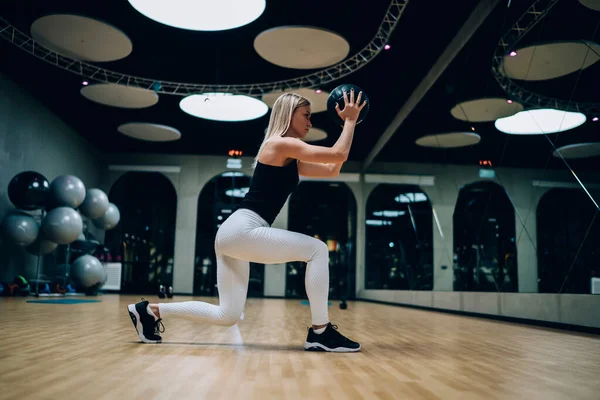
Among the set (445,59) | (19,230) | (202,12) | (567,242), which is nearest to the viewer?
Result: (567,242)

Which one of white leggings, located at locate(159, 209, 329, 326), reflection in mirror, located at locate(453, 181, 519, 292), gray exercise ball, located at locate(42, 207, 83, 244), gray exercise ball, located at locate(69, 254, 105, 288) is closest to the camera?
white leggings, located at locate(159, 209, 329, 326)

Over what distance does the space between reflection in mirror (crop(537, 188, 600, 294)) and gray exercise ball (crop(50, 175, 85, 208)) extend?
759 cm

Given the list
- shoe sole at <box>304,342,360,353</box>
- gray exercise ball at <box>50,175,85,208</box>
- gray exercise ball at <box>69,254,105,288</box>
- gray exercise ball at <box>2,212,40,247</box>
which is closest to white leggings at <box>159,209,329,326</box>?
shoe sole at <box>304,342,360,353</box>

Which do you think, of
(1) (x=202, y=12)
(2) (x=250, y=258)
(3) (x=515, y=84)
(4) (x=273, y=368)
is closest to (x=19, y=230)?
(1) (x=202, y=12)

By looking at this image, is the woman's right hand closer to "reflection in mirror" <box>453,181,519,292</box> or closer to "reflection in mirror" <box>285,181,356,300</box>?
"reflection in mirror" <box>453,181,519,292</box>

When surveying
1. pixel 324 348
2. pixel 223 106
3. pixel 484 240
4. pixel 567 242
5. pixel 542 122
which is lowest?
pixel 324 348

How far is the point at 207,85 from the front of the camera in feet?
31.0

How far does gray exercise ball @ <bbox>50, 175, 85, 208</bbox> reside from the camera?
8.84 meters

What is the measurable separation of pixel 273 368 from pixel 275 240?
71cm

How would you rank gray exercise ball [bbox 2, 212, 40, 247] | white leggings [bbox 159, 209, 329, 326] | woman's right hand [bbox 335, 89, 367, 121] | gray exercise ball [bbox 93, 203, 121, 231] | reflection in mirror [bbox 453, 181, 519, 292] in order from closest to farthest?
white leggings [bbox 159, 209, 329, 326] → woman's right hand [bbox 335, 89, 367, 121] → reflection in mirror [bbox 453, 181, 519, 292] → gray exercise ball [bbox 2, 212, 40, 247] → gray exercise ball [bbox 93, 203, 121, 231]

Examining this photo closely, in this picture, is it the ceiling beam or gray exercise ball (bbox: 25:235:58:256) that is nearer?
the ceiling beam

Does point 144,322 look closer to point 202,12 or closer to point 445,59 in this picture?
point 202,12

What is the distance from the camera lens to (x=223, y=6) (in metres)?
6.11

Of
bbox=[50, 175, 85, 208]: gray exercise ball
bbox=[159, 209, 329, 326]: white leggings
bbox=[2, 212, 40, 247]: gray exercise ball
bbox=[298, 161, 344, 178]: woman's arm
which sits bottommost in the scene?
bbox=[159, 209, 329, 326]: white leggings
